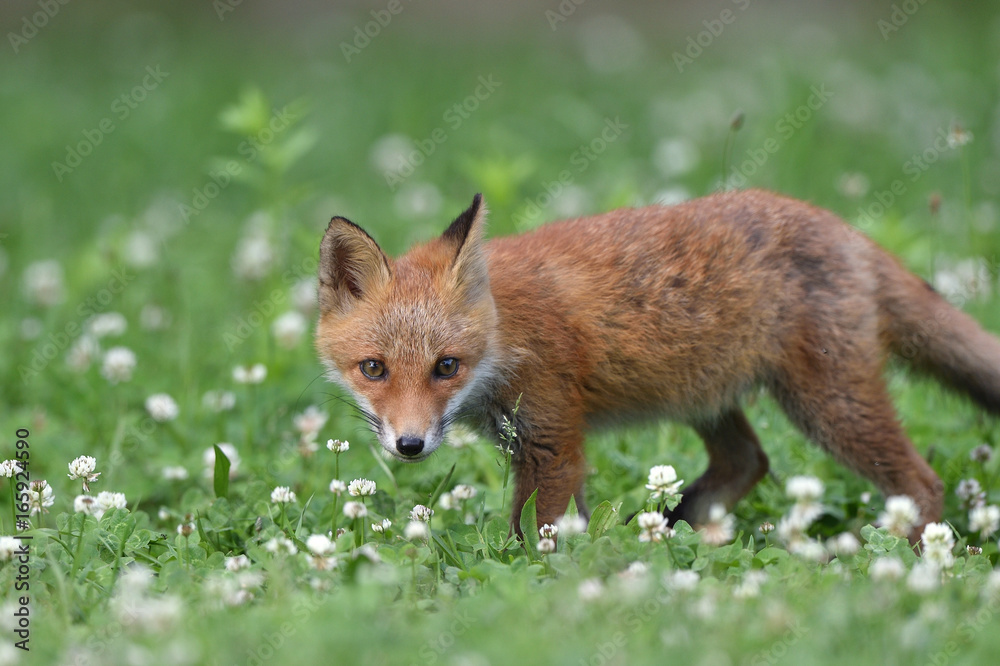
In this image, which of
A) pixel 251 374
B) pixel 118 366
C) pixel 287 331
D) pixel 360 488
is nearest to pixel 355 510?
pixel 360 488

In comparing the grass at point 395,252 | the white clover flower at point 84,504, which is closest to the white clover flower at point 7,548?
the grass at point 395,252

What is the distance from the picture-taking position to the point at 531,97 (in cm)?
1223

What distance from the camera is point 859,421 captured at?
15.0 ft

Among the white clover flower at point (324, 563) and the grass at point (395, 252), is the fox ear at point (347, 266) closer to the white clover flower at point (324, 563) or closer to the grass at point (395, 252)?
the grass at point (395, 252)

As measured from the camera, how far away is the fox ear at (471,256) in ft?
13.7

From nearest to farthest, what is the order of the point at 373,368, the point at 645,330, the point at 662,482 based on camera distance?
→ the point at 662,482 → the point at 373,368 → the point at 645,330

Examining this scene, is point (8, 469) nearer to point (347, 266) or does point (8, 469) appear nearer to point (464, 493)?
point (347, 266)

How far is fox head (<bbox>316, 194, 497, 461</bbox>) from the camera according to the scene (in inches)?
157

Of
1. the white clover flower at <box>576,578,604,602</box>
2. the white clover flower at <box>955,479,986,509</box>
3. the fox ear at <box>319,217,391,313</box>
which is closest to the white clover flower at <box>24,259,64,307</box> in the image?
the fox ear at <box>319,217,391,313</box>

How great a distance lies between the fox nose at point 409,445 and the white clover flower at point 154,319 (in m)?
3.66

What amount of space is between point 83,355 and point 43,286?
1.14 metres

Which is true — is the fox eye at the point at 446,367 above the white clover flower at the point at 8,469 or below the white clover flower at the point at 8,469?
above

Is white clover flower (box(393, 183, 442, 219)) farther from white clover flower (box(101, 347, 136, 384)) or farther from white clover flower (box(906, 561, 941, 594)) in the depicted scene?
white clover flower (box(906, 561, 941, 594))

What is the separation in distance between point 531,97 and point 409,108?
1.98 m
